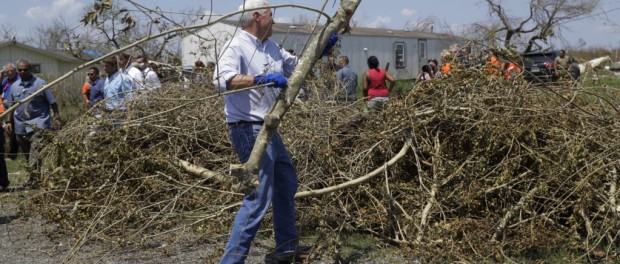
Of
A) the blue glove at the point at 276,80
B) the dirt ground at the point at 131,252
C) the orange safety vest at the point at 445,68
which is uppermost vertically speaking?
the blue glove at the point at 276,80

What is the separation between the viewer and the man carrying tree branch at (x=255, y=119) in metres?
4.25

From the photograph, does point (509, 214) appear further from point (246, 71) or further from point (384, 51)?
point (384, 51)

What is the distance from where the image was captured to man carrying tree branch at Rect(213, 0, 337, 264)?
4.25 metres

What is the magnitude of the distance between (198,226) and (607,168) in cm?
313

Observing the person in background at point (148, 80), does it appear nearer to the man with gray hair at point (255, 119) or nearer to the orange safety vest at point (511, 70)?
the man with gray hair at point (255, 119)

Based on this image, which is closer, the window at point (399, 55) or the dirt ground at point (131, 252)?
the dirt ground at point (131, 252)

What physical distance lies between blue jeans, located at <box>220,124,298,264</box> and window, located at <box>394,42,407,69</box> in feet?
90.2

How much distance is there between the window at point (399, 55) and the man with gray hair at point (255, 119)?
27.5 meters

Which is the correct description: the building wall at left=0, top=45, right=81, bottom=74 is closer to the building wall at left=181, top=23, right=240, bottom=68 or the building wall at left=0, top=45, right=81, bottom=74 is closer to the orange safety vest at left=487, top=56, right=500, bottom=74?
the building wall at left=181, top=23, right=240, bottom=68

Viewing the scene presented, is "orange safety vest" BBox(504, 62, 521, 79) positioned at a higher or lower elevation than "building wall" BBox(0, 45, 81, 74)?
higher

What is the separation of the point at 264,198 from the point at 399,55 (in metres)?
28.6

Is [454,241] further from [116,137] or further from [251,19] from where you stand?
[116,137]

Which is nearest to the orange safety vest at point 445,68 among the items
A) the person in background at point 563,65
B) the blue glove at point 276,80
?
the person in background at point 563,65

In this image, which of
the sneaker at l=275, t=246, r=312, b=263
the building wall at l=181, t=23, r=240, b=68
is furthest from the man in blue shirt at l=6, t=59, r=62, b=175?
the sneaker at l=275, t=246, r=312, b=263
